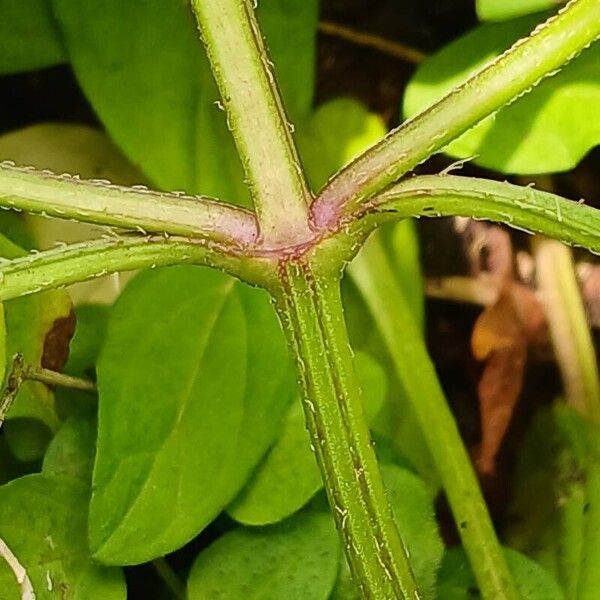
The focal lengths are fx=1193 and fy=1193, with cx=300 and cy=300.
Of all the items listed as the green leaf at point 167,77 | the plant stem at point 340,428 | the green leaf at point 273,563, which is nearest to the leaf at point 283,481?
the green leaf at point 273,563

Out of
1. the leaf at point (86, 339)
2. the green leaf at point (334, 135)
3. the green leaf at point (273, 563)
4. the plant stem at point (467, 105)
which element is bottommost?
the green leaf at point (273, 563)

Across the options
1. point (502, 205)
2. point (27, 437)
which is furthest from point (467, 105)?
point (27, 437)

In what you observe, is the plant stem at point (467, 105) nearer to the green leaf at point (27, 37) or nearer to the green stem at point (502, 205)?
the green stem at point (502, 205)

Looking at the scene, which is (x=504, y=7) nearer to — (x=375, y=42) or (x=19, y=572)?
(x=375, y=42)

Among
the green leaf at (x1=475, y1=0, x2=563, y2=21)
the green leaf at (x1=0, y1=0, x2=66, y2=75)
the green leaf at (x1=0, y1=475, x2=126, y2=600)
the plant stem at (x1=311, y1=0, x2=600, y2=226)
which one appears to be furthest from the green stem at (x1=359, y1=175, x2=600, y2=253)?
the green leaf at (x1=0, y1=0, x2=66, y2=75)

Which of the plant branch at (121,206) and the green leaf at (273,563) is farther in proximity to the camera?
the green leaf at (273,563)
